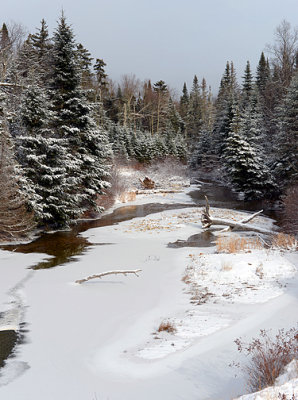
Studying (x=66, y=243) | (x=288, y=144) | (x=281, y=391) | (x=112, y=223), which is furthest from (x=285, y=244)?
(x=288, y=144)

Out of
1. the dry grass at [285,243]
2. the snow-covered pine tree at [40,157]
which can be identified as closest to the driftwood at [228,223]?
the dry grass at [285,243]

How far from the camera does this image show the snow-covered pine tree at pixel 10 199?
1234 cm

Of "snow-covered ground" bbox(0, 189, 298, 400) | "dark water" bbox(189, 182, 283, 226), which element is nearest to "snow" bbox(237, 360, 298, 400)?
"snow-covered ground" bbox(0, 189, 298, 400)

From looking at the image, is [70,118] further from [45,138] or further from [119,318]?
[119,318]

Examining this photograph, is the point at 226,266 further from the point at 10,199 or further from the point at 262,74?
the point at 262,74

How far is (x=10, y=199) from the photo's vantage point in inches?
512

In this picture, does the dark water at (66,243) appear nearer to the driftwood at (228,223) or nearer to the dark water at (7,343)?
the dark water at (7,343)

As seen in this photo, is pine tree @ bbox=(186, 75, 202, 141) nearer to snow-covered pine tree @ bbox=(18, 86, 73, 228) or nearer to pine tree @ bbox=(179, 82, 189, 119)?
pine tree @ bbox=(179, 82, 189, 119)

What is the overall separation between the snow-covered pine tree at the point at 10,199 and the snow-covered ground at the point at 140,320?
234 centimetres

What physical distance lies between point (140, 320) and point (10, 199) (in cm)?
915

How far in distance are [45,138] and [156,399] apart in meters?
13.2

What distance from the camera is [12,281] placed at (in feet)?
27.7

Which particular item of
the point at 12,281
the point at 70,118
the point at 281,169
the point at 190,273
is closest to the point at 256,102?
the point at 281,169

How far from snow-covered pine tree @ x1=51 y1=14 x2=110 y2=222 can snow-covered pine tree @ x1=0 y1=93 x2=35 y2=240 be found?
3.13m
